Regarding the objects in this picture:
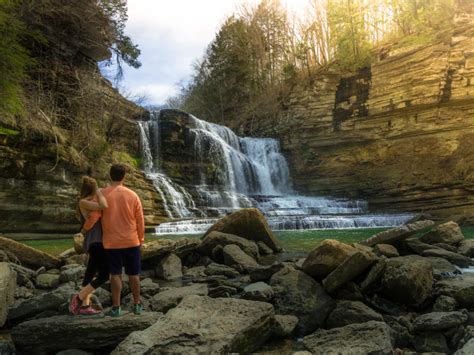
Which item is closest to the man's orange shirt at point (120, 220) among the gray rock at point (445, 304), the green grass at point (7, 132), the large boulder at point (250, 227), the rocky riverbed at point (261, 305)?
the rocky riverbed at point (261, 305)

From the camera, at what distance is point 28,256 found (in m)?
7.63

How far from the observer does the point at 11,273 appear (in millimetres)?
5305

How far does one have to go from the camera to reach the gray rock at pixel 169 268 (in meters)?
7.34

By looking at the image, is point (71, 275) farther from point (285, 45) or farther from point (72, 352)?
point (285, 45)

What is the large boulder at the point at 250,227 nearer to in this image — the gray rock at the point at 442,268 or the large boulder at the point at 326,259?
the gray rock at the point at 442,268

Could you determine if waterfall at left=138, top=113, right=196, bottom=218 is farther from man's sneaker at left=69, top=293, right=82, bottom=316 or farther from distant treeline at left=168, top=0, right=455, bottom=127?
man's sneaker at left=69, top=293, right=82, bottom=316

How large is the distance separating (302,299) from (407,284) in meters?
1.37

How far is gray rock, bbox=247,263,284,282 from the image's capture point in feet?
20.6

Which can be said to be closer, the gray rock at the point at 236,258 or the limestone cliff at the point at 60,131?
the gray rock at the point at 236,258

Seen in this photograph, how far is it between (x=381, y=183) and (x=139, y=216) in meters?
23.0

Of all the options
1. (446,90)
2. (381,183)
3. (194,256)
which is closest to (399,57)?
(446,90)

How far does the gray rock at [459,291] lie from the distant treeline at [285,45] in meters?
23.5

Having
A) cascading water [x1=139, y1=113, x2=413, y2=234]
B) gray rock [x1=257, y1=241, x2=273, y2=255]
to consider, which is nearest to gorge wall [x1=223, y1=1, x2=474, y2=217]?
cascading water [x1=139, y1=113, x2=413, y2=234]

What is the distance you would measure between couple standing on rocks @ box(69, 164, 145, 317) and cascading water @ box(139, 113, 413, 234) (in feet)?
36.6
